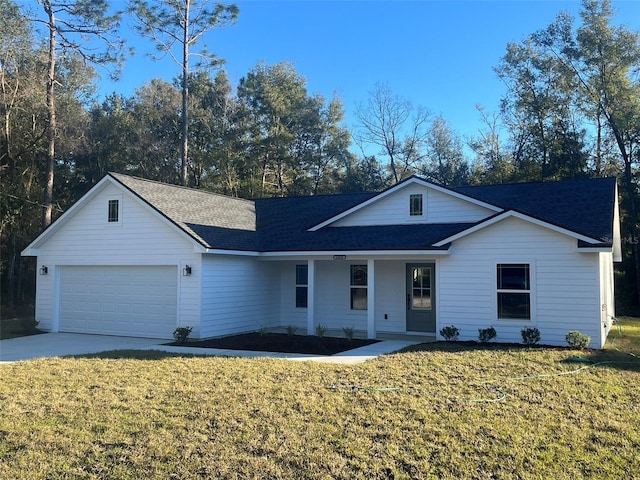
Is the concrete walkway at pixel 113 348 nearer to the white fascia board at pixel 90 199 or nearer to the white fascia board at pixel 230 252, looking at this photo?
the white fascia board at pixel 230 252

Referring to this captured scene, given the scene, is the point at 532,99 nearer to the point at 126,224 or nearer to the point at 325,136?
the point at 325,136

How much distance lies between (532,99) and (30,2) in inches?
1137

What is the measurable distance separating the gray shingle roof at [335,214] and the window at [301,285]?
1.27 m

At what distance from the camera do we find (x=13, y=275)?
27.1 m

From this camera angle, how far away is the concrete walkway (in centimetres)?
1180

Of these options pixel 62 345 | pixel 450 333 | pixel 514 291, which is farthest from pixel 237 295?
pixel 514 291

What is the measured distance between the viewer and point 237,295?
16.2 meters

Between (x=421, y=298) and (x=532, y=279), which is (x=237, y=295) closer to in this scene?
(x=421, y=298)

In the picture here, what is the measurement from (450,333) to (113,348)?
28.1 feet

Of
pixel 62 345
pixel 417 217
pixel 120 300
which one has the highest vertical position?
pixel 417 217

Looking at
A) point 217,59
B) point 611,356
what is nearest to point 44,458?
point 611,356

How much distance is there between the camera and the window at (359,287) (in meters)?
17.0

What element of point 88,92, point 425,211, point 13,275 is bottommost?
point 13,275

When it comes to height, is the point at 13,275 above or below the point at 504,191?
below
